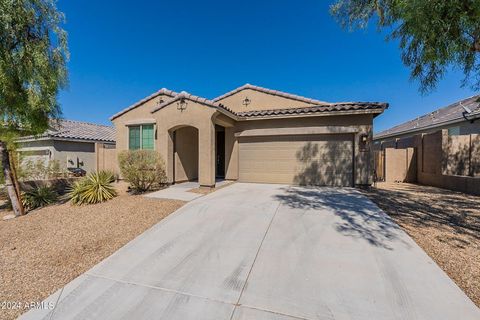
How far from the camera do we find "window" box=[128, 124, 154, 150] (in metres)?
11.9

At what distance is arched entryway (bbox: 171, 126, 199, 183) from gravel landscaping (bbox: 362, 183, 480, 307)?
8.84 metres

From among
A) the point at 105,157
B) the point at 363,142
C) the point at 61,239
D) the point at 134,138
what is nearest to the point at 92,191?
the point at 61,239

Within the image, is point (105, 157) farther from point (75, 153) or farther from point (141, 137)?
point (75, 153)

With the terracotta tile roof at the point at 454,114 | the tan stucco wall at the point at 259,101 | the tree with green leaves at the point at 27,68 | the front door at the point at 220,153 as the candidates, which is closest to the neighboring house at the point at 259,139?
the front door at the point at 220,153

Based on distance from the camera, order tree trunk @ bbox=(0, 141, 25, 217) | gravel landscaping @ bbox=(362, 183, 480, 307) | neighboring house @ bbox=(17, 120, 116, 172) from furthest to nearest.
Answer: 1. neighboring house @ bbox=(17, 120, 116, 172)
2. tree trunk @ bbox=(0, 141, 25, 217)
3. gravel landscaping @ bbox=(362, 183, 480, 307)

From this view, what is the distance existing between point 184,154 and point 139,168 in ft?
10.4

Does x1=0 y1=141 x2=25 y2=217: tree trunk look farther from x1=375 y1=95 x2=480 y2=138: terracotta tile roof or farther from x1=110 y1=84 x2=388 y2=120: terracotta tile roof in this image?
x1=375 y1=95 x2=480 y2=138: terracotta tile roof

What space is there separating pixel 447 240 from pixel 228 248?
4632mm

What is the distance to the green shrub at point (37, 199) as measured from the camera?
27.7 feet

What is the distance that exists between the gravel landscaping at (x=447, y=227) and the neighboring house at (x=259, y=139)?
8.29ft

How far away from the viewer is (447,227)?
527 cm

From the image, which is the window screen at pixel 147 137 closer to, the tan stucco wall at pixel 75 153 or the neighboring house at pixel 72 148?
the neighboring house at pixel 72 148

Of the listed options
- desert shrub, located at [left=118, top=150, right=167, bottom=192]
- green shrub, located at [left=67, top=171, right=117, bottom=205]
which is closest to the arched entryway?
desert shrub, located at [left=118, top=150, right=167, bottom=192]

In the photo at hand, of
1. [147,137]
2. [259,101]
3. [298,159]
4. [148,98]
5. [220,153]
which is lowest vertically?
[298,159]
